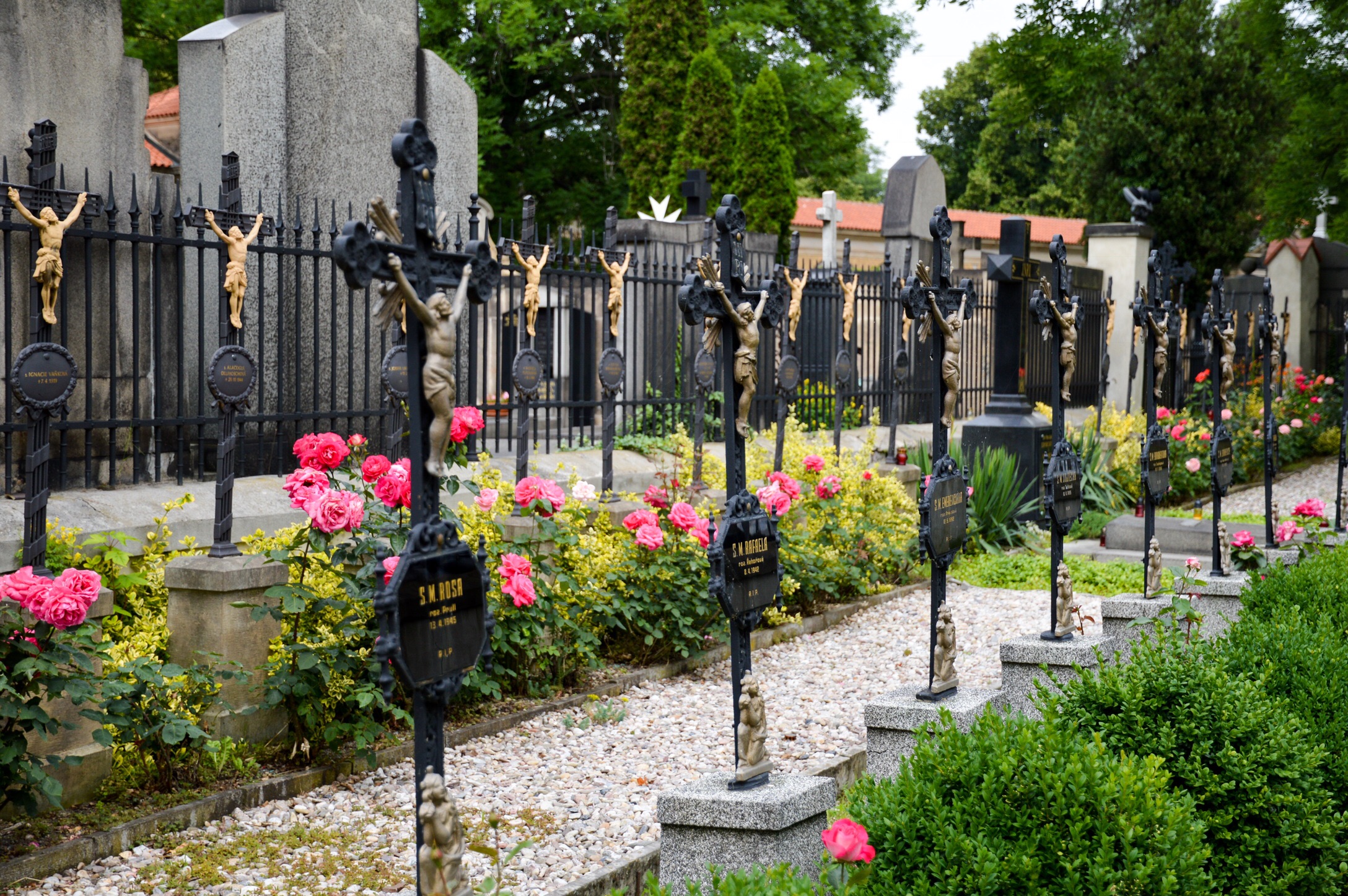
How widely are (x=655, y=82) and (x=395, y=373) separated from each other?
675 inches

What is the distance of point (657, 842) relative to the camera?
426cm

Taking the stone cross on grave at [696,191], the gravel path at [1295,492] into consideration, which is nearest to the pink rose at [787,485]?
the gravel path at [1295,492]

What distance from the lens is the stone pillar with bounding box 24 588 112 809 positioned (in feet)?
13.8

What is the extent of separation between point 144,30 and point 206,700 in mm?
22508

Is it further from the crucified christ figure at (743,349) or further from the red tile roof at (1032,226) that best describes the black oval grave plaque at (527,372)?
the red tile roof at (1032,226)

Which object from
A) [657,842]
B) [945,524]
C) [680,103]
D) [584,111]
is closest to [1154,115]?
[680,103]

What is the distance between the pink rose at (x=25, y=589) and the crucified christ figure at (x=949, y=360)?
3478mm

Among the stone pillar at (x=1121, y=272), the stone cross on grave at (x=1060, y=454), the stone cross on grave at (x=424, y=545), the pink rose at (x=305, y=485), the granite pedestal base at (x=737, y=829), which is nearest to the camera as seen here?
the stone cross on grave at (x=424, y=545)

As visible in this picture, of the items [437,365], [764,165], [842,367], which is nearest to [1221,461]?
[842,367]

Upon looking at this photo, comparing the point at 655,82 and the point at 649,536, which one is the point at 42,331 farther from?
the point at 655,82

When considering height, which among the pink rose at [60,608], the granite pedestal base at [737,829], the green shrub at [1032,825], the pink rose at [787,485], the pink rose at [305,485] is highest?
the pink rose at [305,485]

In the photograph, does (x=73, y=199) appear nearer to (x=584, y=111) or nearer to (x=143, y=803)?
(x=143, y=803)

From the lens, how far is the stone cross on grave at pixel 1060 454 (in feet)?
18.9

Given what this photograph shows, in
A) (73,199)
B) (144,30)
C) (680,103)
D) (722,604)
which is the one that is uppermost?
(144,30)
